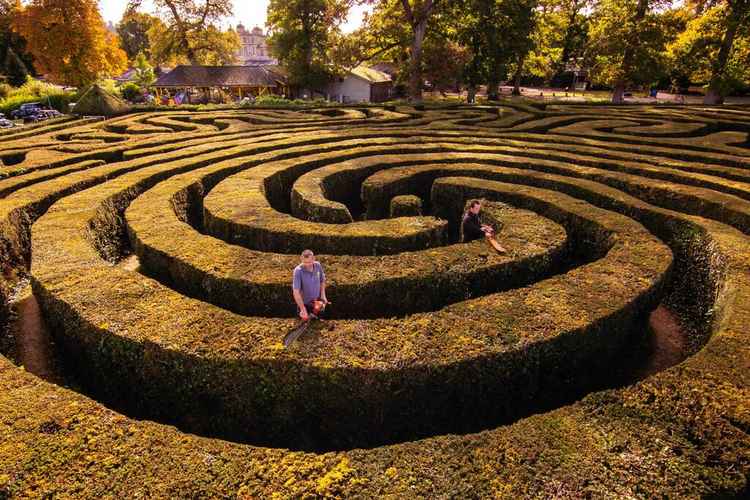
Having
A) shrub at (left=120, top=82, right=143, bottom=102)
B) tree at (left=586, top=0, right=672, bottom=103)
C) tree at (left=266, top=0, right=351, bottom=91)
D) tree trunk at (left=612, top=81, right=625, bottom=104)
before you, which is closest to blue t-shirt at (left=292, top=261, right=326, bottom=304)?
tree at (left=586, top=0, right=672, bottom=103)

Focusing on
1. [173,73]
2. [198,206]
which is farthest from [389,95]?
[198,206]

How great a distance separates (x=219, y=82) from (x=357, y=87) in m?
17.8

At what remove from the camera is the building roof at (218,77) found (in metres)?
55.8

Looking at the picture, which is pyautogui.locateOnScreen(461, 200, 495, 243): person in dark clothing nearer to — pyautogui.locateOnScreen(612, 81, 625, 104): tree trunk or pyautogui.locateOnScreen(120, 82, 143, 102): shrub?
pyautogui.locateOnScreen(612, 81, 625, 104): tree trunk

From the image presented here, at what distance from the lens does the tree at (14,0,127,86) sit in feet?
134

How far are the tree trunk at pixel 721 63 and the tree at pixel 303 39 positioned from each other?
3584 cm

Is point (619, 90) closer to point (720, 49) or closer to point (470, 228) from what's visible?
point (720, 49)

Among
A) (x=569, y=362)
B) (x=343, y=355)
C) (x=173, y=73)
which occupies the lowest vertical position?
(x=569, y=362)

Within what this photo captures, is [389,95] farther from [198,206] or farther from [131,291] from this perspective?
[131,291]

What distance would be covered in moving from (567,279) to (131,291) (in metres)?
7.66

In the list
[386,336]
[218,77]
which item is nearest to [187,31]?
[218,77]

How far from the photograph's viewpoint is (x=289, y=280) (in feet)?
25.9

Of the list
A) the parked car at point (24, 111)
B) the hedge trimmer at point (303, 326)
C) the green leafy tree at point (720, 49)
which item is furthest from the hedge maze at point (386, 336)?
the parked car at point (24, 111)

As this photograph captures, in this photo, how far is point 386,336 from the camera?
20.9 feet
